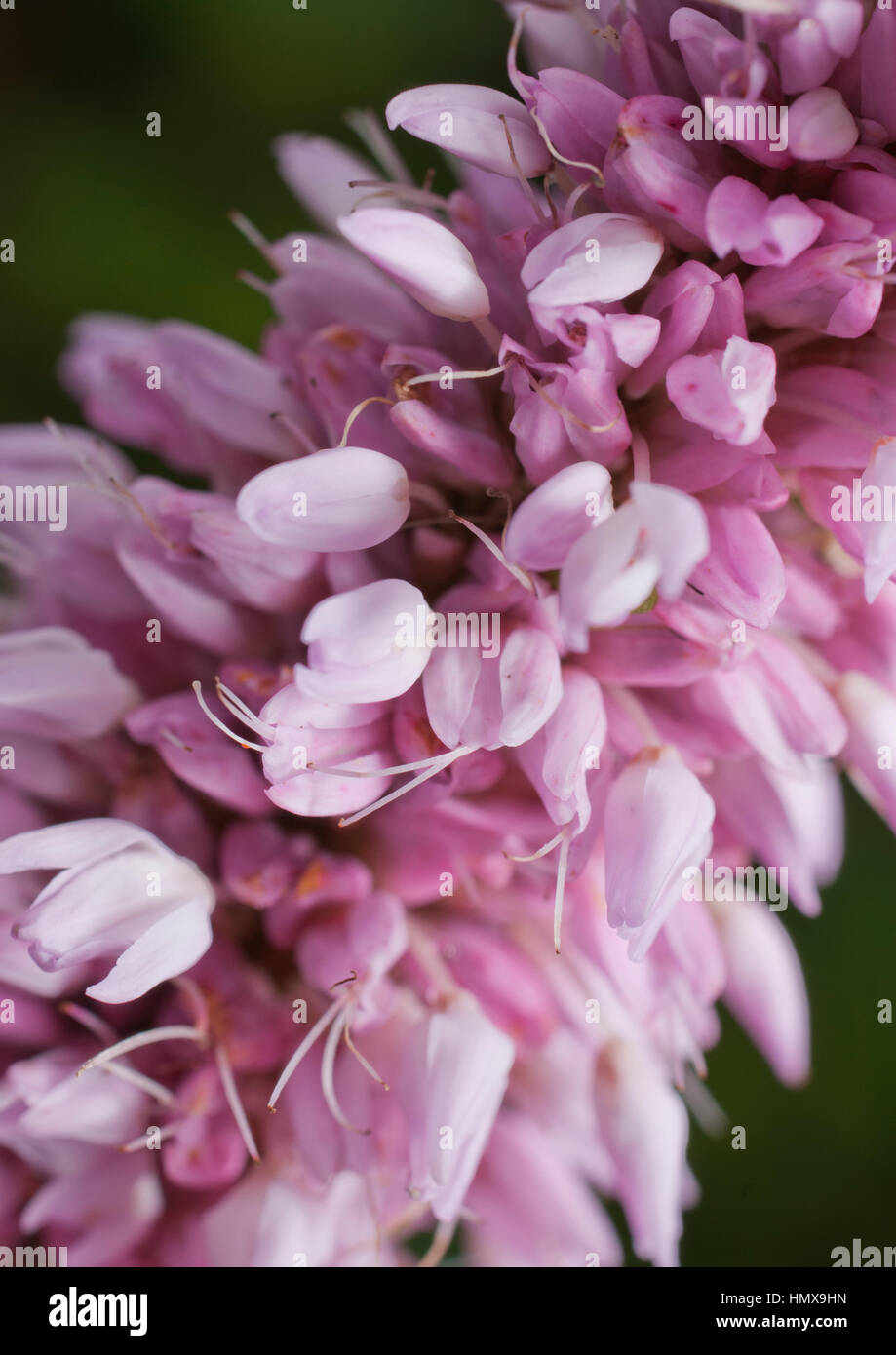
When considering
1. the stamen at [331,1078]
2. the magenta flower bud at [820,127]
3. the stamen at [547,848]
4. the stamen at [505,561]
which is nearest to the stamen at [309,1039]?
the stamen at [331,1078]

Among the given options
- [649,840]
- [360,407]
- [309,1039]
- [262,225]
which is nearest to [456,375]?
[360,407]

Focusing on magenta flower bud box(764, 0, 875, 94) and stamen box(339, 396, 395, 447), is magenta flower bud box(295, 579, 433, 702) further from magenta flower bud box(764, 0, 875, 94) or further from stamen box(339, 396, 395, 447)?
magenta flower bud box(764, 0, 875, 94)

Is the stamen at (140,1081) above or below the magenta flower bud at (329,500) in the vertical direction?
below

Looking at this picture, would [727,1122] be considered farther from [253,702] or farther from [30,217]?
[30,217]

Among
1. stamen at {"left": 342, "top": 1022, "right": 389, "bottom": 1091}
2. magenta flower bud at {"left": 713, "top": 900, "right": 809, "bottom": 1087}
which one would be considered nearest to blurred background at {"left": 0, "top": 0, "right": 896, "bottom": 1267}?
magenta flower bud at {"left": 713, "top": 900, "right": 809, "bottom": 1087}

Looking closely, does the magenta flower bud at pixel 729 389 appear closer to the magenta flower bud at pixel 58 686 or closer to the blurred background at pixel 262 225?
the magenta flower bud at pixel 58 686
